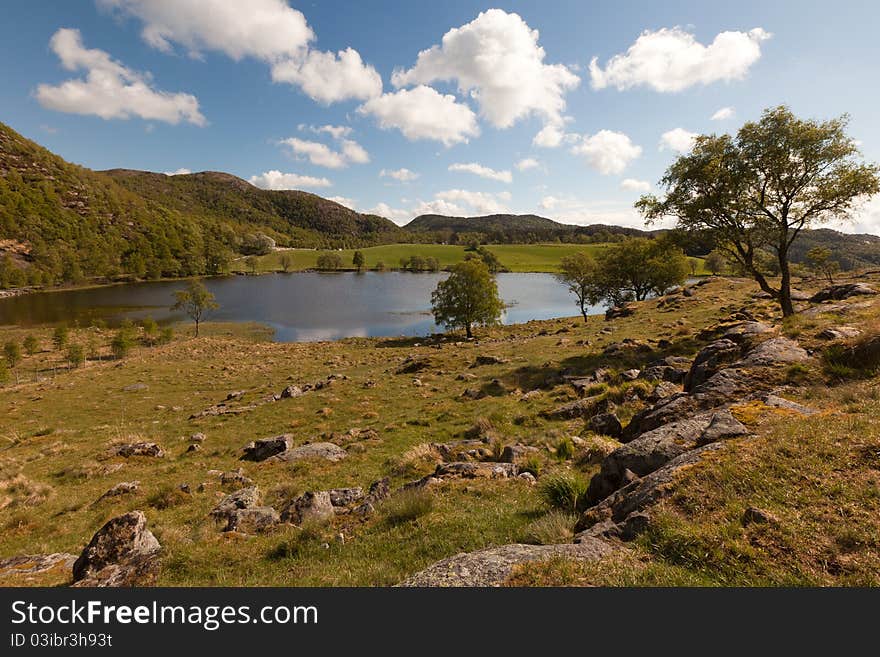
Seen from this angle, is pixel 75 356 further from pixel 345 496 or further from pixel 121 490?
pixel 345 496

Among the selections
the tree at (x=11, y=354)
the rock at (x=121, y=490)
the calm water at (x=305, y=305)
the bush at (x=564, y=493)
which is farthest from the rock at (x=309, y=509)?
the tree at (x=11, y=354)

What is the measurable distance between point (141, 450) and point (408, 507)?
1727cm

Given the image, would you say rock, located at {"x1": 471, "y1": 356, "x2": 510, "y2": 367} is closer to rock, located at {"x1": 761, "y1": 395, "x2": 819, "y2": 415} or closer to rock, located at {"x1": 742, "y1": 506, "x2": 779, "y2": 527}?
rock, located at {"x1": 761, "y1": 395, "x2": 819, "y2": 415}

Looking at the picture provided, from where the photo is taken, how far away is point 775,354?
1158 centimetres

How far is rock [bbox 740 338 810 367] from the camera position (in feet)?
36.6

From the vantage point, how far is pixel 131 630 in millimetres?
4785

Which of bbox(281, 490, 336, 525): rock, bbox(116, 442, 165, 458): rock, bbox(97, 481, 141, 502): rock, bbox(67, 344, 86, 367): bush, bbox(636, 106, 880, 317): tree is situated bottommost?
bbox(67, 344, 86, 367): bush

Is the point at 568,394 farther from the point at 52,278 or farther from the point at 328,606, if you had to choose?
the point at 52,278

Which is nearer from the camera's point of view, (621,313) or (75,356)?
(75,356)

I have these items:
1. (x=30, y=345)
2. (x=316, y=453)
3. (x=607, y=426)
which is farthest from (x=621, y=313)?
(x=30, y=345)

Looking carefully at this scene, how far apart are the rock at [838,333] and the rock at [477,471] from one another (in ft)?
36.6

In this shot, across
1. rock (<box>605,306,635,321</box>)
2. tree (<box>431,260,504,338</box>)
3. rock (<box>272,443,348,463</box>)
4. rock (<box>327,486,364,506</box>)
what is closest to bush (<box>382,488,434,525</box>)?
rock (<box>327,486,364,506</box>)

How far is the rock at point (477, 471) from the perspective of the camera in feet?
34.6

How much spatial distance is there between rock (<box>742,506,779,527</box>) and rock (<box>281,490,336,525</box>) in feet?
27.9
